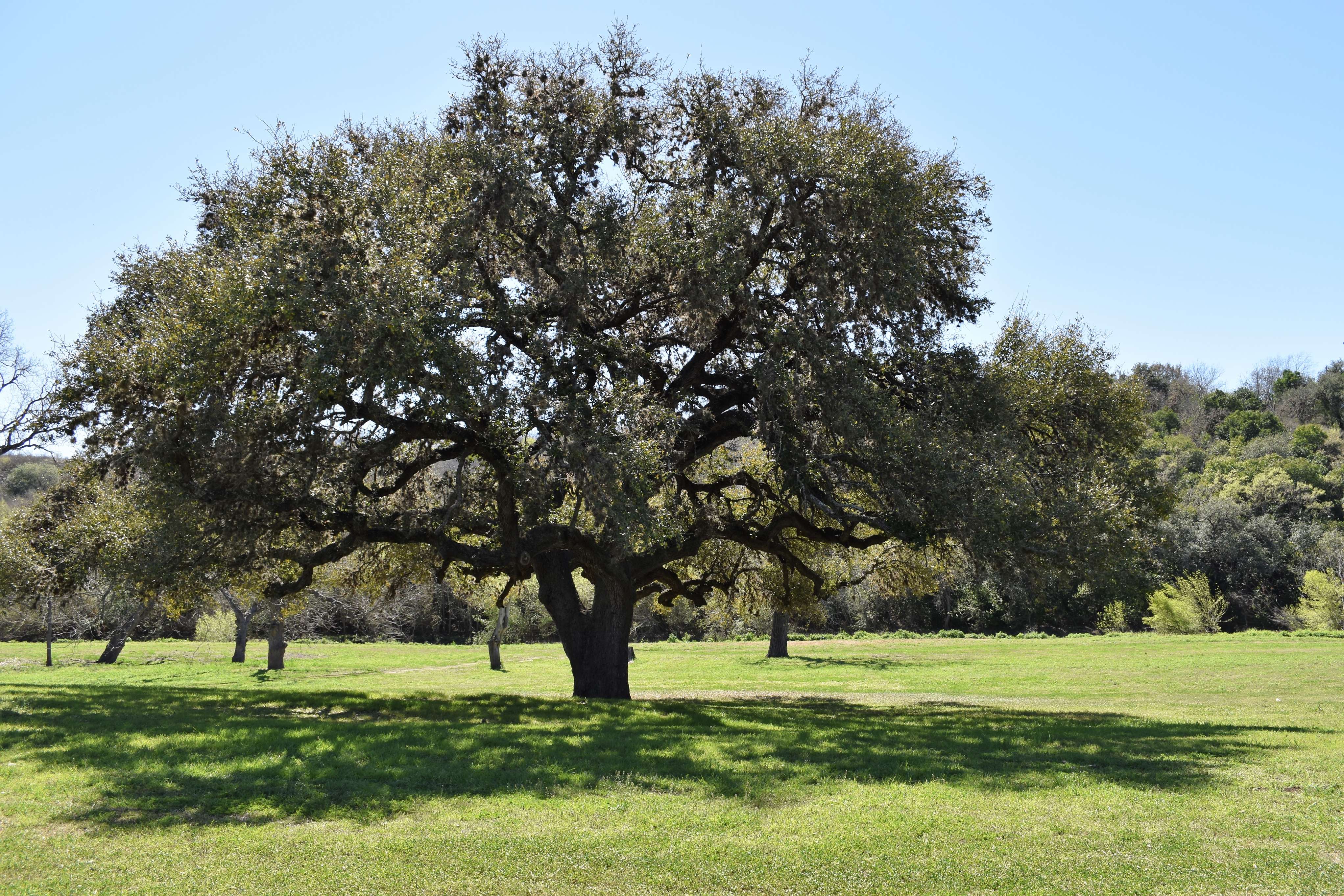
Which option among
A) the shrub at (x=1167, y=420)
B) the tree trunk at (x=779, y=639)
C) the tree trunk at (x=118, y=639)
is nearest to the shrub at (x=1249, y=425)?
the shrub at (x=1167, y=420)

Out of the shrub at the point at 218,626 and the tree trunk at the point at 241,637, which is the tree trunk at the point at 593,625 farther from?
the shrub at the point at 218,626

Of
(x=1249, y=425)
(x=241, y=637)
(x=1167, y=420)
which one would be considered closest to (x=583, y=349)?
(x=241, y=637)

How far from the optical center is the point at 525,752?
1216 cm

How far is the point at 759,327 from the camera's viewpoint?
1748cm

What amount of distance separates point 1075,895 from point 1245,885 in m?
1.43

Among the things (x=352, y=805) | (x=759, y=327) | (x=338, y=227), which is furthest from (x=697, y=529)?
(x=352, y=805)

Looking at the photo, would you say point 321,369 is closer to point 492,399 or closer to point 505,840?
point 492,399

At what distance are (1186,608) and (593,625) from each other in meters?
36.3

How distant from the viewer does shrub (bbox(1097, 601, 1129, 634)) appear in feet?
161

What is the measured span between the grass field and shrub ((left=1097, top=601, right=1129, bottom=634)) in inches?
1187

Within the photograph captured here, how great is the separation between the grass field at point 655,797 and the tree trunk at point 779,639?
21.6 metres

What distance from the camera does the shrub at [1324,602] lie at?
44.7m

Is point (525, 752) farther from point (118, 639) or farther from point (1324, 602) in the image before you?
point (1324, 602)

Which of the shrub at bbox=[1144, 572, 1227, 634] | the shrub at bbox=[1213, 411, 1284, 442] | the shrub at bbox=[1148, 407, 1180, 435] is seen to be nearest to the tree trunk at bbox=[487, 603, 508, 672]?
the shrub at bbox=[1144, 572, 1227, 634]
